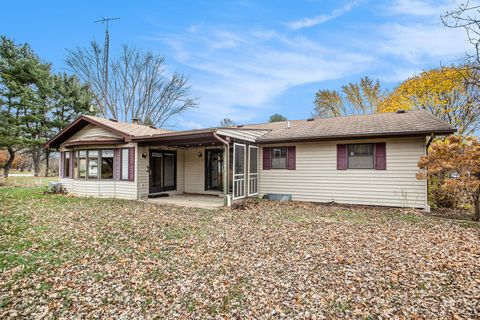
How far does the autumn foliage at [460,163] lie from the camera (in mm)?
7121

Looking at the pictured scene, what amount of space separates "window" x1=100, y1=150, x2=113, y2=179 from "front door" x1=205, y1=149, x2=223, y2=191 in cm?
413

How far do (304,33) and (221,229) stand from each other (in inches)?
496

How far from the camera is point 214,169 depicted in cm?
1238

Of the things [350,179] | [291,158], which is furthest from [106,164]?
[350,179]

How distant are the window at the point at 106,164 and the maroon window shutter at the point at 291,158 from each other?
7.52 meters

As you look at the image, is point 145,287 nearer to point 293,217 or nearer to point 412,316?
point 412,316

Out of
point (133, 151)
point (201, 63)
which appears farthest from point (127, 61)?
point (133, 151)

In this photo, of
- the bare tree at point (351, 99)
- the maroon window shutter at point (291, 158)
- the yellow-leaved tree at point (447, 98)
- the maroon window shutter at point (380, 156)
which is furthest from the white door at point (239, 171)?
the bare tree at point (351, 99)

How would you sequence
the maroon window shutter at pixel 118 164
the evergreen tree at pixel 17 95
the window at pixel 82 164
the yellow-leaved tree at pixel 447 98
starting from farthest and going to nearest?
the evergreen tree at pixel 17 95 → the yellow-leaved tree at pixel 447 98 → the window at pixel 82 164 → the maroon window shutter at pixel 118 164

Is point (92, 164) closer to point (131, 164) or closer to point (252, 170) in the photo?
point (131, 164)

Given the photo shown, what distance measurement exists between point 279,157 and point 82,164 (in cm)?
884

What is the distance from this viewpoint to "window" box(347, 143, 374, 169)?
30.9ft

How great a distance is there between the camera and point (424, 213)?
8203 millimetres

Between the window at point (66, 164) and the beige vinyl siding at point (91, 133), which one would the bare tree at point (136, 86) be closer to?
the window at point (66, 164)
